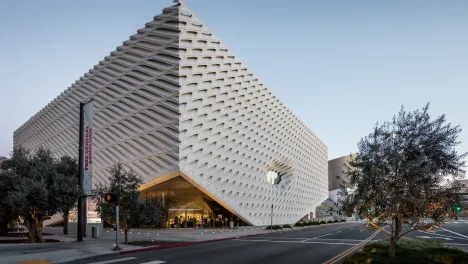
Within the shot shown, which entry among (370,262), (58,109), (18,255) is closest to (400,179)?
(370,262)

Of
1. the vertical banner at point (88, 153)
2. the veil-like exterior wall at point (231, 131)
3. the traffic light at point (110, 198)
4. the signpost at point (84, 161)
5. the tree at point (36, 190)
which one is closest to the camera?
the traffic light at point (110, 198)

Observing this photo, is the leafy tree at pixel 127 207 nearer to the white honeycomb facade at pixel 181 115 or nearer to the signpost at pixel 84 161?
the signpost at pixel 84 161

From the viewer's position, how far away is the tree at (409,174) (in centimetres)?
1381

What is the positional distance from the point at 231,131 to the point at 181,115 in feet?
31.8

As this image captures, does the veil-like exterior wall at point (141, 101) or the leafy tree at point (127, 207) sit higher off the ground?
the veil-like exterior wall at point (141, 101)

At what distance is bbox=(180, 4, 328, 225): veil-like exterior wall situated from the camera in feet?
130

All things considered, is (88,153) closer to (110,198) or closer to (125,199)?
(125,199)

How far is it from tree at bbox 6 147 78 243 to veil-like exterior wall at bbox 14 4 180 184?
551 inches

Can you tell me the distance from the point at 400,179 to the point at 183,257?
9.69 meters

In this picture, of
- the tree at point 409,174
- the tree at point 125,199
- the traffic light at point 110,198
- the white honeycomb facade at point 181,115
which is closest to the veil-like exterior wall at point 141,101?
the white honeycomb facade at point 181,115

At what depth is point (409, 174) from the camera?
13.7 meters

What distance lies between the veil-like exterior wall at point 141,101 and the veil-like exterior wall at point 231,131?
125 cm

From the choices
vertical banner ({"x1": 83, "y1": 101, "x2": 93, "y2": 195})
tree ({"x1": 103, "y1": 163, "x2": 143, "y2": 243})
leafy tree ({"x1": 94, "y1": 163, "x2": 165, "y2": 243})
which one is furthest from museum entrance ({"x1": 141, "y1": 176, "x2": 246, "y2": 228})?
tree ({"x1": 103, "y1": 163, "x2": 143, "y2": 243})

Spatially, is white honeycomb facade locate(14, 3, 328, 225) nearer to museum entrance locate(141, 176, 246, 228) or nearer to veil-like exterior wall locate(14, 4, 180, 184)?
veil-like exterior wall locate(14, 4, 180, 184)
